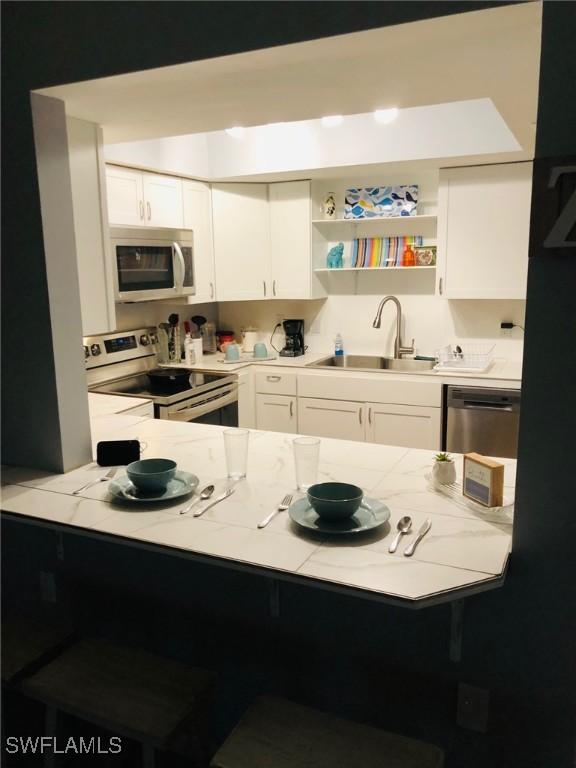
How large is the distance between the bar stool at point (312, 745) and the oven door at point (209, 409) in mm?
2026

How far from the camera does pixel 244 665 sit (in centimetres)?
191

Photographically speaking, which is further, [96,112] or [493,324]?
[493,324]

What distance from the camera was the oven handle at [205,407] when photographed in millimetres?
3383

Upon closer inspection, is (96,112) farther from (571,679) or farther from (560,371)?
(571,679)

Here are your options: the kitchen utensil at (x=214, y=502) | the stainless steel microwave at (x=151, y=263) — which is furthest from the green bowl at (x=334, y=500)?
the stainless steel microwave at (x=151, y=263)

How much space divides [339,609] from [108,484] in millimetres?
823

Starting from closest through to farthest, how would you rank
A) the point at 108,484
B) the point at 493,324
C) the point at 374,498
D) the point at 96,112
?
the point at 374,498
the point at 108,484
the point at 96,112
the point at 493,324

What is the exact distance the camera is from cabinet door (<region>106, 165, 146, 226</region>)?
11.5 ft

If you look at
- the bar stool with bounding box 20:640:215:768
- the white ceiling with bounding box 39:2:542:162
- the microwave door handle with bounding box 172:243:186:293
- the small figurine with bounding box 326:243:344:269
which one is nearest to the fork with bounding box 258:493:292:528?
the bar stool with bounding box 20:640:215:768

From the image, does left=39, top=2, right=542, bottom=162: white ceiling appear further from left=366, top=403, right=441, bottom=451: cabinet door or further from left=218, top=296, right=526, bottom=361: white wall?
left=218, top=296, right=526, bottom=361: white wall

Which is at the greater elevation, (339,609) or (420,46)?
(420,46)

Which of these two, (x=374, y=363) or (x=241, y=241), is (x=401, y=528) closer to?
(x=374, y=363)

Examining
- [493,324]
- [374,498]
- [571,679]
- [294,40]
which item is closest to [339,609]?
[374,498]

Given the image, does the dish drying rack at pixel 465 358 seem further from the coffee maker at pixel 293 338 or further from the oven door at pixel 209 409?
the oven door at pixel 209 409
